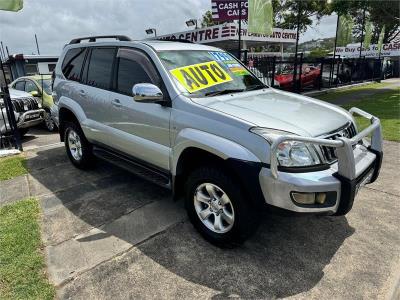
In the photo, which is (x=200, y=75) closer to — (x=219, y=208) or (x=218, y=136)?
(x=218, y=136)

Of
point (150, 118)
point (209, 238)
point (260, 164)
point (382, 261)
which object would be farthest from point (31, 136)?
point (382, 261)

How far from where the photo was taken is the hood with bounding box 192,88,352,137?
3080 millimetres

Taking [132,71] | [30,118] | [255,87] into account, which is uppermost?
[132,71]

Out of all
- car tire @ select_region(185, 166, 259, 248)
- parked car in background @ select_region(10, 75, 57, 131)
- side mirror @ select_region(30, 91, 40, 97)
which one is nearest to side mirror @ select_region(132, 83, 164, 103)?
car tire @ select_region(185, 166, 259, 248)

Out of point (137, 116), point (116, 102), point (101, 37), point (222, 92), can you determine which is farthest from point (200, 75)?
point (101, 37)

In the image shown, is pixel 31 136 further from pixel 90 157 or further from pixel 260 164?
pixel 260 164

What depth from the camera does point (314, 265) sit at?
315 cm

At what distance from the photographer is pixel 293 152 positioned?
2.88m

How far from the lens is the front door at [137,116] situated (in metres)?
3.81

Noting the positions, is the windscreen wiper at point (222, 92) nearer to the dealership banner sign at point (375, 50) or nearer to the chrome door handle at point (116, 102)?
the chrome door handle at point (116, 102)

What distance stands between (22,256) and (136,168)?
61.1 inches

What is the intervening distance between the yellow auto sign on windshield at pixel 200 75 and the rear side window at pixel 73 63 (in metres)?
2.20

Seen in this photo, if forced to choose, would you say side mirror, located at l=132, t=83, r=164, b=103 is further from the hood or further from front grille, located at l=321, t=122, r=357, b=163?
front grille, located at l=321, t=122, r=357, b=163

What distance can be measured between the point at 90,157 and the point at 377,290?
4289mm
